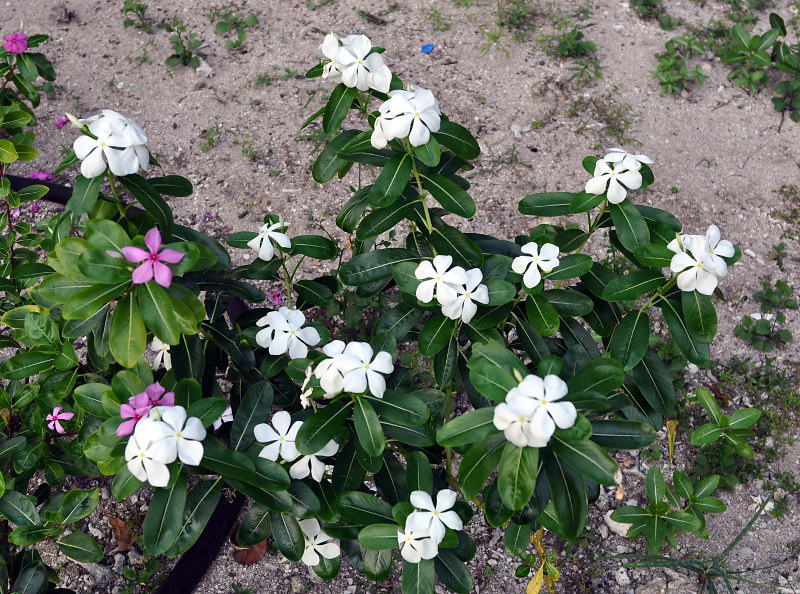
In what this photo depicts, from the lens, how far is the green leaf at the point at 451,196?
1740 mm

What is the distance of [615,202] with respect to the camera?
1.68m

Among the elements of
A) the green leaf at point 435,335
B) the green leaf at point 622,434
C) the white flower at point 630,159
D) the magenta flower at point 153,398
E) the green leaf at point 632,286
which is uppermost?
the white flower at point 630,159

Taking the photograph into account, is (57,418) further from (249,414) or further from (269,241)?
(269,241)

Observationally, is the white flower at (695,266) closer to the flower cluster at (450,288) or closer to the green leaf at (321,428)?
the flower cluster at (450,288)

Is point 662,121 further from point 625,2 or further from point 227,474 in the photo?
point 227,474

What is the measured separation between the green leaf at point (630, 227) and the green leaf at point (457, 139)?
0.39 metres

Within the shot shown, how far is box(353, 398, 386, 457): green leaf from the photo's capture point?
144 centimetres

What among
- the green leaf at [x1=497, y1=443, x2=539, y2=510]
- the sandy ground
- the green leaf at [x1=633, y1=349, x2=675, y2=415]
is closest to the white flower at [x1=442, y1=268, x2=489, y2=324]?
the green leaf at [x1=497, y1=443, x2=539, y2=510]

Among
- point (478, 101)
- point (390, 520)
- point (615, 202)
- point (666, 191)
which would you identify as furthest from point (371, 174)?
point (390, 520)

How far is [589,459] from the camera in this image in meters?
1.28

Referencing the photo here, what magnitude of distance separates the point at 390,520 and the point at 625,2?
12.7 ft

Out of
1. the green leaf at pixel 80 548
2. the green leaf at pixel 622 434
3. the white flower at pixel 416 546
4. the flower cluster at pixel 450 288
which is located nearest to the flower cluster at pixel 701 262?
the green leaf at pixel 622 434

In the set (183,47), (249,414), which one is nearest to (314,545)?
(249,414)

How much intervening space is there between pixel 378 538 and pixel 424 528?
11 centimetres
